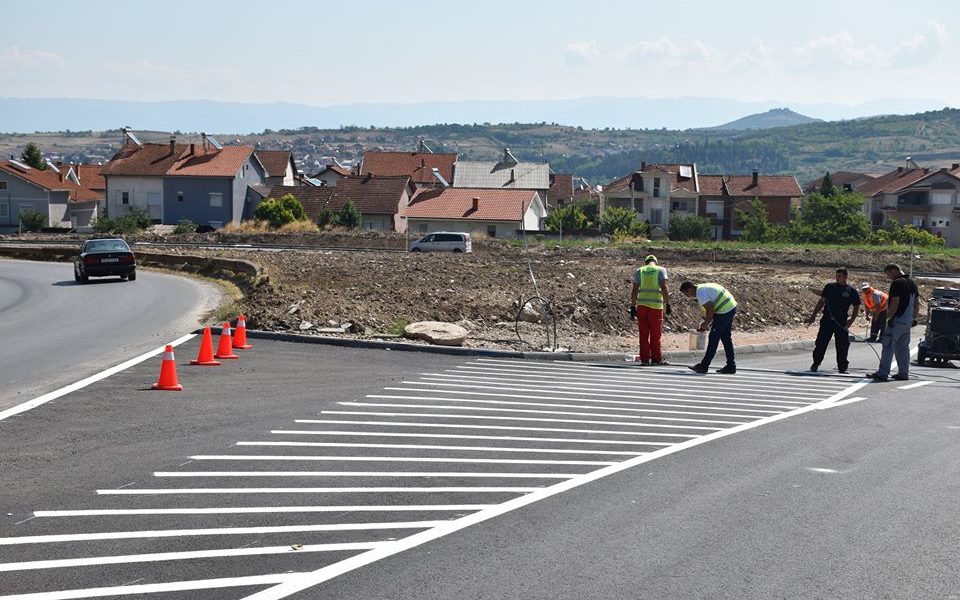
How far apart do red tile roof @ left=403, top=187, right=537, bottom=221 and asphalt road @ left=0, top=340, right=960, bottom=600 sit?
6761 centimetres

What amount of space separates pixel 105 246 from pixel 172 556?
30.9 metres

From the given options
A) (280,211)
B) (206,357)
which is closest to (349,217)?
(280,211)

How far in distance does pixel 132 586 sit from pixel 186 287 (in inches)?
1070

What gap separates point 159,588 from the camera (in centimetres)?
648

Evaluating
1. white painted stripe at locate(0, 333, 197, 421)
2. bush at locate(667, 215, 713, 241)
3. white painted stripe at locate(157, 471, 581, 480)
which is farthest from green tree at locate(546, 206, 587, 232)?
white painted stripe at locate(157, 471, 581, 480)

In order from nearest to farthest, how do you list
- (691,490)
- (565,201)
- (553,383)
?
(691,490)
(553,383)
(565,201)

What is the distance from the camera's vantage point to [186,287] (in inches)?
1289

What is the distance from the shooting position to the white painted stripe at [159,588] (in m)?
6.34

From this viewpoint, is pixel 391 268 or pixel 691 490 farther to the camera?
pixel 391 268

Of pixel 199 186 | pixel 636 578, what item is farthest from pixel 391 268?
pixel 199 186

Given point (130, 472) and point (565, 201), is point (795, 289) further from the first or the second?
point (565, 201)

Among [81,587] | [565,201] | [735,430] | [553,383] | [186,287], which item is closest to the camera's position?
[81,587]

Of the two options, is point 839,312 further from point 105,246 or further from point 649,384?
point 105,246

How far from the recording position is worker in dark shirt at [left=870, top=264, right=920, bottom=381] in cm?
1700
